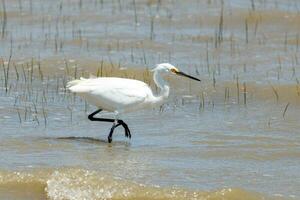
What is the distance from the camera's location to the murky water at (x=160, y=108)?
346 inches

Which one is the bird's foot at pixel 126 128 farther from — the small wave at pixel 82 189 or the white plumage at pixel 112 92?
the small wave at pixel 82 189

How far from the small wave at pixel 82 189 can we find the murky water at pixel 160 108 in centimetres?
1

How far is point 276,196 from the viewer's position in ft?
27.2

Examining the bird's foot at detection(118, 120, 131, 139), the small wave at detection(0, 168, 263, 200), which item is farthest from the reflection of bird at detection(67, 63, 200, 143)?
the small wave at detection(0, 168, 263, 200)

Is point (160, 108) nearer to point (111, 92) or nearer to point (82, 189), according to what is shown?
point (111, 92)

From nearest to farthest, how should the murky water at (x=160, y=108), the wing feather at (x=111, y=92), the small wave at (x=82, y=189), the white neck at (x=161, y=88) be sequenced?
the small wave at (x=82, y=189) < the murky water at (x=160, y=108) < the wing feather at (x=111, y=92) < the white neck at (x=161, y=88)

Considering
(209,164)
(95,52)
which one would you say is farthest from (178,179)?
(95,52)

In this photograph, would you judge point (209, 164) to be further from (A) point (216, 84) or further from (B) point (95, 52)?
(B) point (95, 52)

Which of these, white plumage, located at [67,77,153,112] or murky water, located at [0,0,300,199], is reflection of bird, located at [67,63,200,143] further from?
murky water, located at [0,0,300,199]

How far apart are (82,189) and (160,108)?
367 cm

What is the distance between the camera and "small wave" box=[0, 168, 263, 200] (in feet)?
27.3

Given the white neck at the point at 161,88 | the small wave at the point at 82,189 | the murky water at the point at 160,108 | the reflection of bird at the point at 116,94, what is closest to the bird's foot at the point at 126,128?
the reflection of bird at the point at 116,94

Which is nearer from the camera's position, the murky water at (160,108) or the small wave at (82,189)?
the small wave at (82,189)

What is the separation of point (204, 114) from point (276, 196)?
3.59m
